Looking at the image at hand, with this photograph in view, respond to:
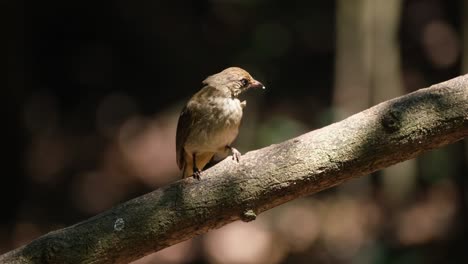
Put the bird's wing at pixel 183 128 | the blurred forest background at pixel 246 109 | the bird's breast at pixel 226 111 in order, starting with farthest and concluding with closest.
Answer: the blurred forest background at pixel 246 109 < the bird's wing at pixel 183 128 < the bird's breast at pixel 226 111

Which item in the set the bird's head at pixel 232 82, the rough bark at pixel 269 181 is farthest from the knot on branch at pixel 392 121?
the bird's head at pixel 232 82

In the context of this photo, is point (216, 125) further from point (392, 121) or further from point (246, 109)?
point (246, 109)

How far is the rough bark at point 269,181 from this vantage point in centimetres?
295

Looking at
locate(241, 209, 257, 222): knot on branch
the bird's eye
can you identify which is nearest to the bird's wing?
the bird's eye

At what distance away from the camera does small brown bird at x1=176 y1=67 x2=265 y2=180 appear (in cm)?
430

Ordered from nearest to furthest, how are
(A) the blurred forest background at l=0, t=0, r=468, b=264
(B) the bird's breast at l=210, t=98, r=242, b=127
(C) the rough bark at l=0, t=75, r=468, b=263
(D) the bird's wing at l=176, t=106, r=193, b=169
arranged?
(C) the rough bark at l=0, t=75, r=468, b=263 < (B) the bird's breast at l=210, t=98, r=242, b=127 < (D) the bird's wing at l=176, t=106, r=193, b=169 < (A) the blurred forest background at l=0, t=0, r=468, b=264

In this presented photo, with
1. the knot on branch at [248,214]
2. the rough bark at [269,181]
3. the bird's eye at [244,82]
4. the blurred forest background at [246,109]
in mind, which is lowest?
the knot on branch at [248,214]

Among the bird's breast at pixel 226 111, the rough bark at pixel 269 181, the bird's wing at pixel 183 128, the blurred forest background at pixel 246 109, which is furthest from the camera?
the blurred forest background at pixel 246 109

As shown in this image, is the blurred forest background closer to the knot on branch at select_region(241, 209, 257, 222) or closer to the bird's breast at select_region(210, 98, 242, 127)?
the bird's breast at select_region(210, 98, 242, 127)

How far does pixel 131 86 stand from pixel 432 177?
4600mm

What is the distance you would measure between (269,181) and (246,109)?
5359 mm

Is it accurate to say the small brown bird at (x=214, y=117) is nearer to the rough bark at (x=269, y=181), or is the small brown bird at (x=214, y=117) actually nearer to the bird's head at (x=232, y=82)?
the bird's head at (x=232, y=82)

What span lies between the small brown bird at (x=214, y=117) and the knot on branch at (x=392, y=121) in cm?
145

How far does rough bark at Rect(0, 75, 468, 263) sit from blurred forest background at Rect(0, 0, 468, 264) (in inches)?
130
